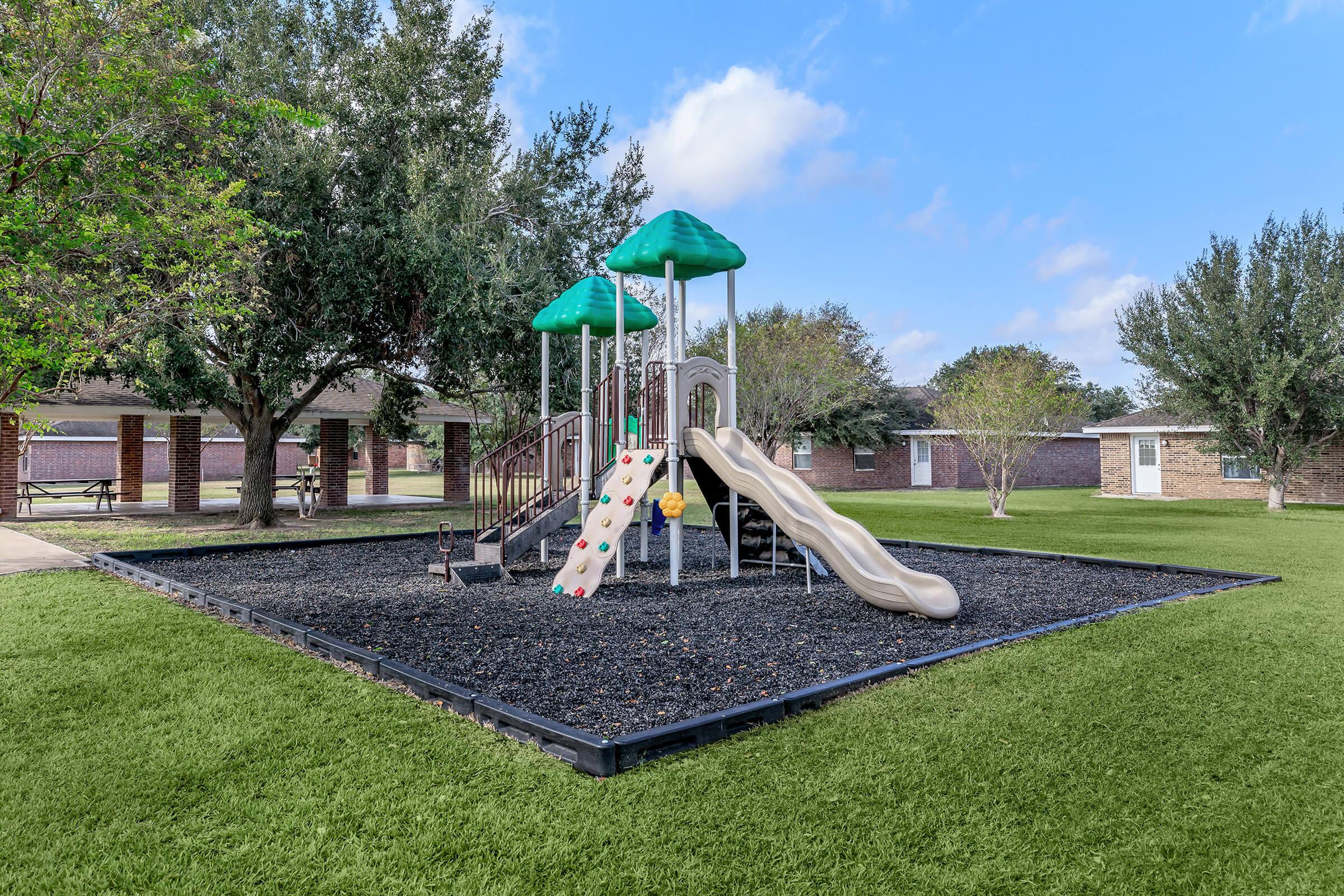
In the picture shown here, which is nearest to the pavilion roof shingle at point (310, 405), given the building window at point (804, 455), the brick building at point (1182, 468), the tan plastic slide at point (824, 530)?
the tan plastic slide at point (824, 530)

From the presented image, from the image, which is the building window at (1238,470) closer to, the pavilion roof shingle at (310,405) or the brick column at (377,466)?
the pavilion roof shingle at (310,405)

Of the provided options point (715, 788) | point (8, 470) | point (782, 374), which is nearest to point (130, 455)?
point (8, 470)

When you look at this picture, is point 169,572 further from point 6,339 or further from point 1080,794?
point 1080,794

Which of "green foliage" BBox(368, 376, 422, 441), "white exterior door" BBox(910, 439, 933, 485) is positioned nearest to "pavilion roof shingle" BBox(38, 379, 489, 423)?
"green foliage" BBox(368, 376, 422, 441)

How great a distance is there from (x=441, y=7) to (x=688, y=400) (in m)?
11.5

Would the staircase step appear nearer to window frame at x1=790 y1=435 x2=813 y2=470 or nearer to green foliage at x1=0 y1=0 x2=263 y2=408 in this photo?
green foliage at x1=0 y1=0 x2=263 y2=408

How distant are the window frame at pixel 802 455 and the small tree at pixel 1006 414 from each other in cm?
1411

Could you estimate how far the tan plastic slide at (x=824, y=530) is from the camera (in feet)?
22.2

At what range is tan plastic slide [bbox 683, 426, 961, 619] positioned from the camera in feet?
22.2

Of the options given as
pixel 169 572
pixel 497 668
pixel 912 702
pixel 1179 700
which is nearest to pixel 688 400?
pixel 497 668

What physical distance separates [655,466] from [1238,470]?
23.7 metres

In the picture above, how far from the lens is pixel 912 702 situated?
14.7 ft

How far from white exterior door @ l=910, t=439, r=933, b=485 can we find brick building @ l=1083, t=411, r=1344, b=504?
24.6 feet

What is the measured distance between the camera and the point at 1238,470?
23.9 m
